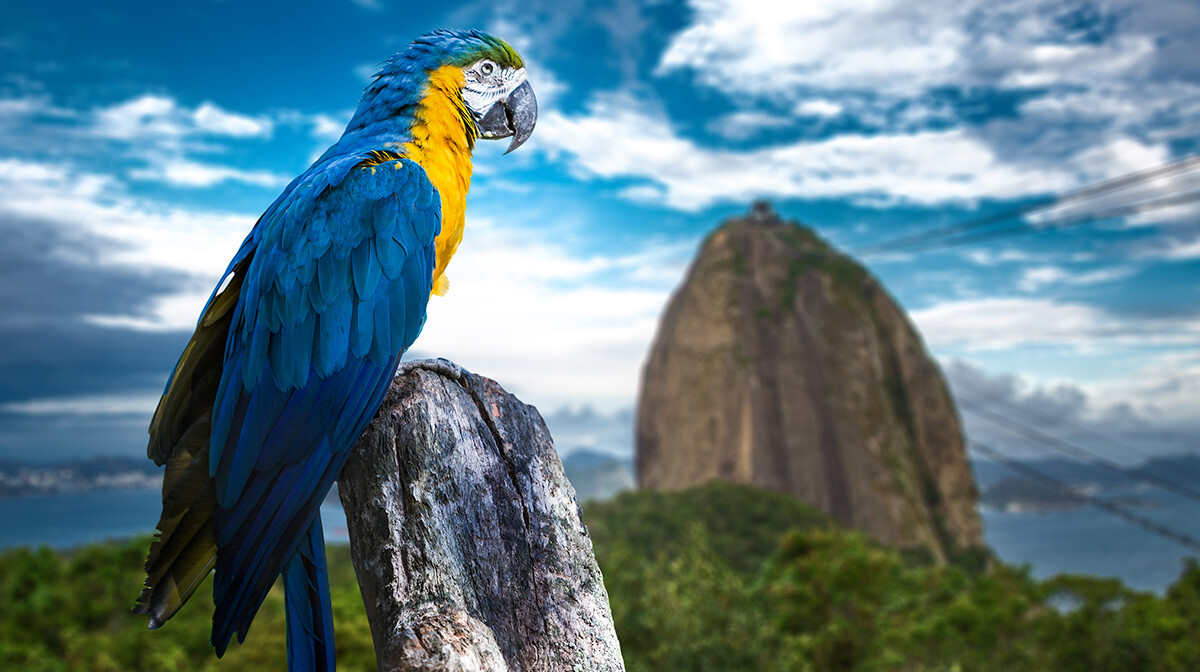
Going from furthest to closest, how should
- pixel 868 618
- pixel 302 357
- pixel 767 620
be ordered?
pixel 868 618, pixel 767 620, pixel 302 357

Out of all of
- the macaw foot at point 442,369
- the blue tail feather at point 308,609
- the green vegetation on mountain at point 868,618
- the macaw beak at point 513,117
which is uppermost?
the macaw beak at point 513,117

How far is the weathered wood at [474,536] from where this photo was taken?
2.09 m

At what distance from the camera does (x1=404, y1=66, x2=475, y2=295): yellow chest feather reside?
9.02 ft

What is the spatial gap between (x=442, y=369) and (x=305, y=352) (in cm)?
44

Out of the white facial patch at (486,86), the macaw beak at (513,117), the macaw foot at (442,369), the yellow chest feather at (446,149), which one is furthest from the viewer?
the macaw beak at (513,117)

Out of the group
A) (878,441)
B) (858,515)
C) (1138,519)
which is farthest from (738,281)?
(1138,519)

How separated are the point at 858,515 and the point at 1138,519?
11182mm

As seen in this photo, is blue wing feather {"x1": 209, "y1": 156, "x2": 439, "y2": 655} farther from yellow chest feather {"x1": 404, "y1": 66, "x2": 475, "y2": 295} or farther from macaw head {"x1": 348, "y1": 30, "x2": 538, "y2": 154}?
macaw head {"x1": 348, "y1": 30, "x2": 538, "y2": 154}

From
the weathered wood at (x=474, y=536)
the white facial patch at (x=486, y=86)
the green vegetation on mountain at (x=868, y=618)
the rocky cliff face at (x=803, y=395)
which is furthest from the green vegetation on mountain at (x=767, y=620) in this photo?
the rocky cliff face at (x=803, y=395)

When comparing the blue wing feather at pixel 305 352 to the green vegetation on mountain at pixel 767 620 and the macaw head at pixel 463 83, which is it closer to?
the macaw head at pixel 463 83

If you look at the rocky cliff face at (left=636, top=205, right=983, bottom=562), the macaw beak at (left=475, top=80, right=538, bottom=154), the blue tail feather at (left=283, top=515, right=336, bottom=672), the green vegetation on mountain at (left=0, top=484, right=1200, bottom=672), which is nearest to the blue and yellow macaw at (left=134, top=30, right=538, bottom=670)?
the blue tail feather at (left=283, top=515, right=336, bottom=672)

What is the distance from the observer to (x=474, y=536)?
221cm

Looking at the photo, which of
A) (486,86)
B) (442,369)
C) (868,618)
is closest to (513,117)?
(486,86)

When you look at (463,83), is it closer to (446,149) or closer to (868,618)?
(446,149)
